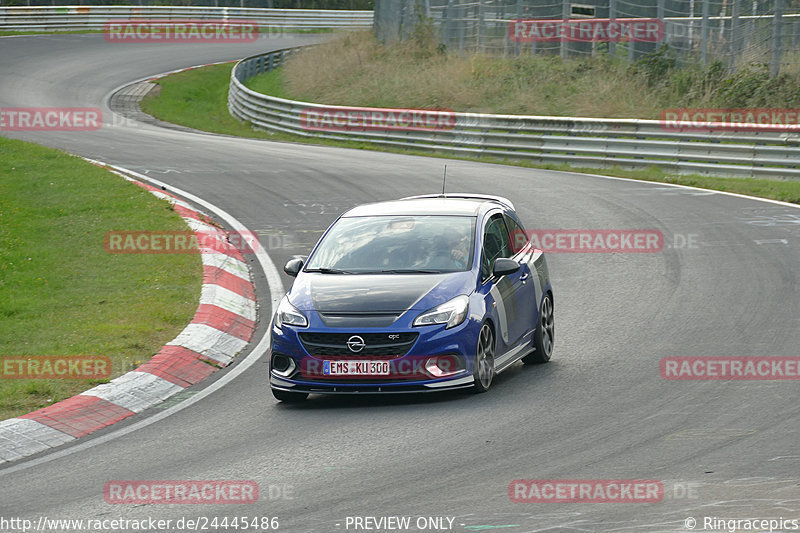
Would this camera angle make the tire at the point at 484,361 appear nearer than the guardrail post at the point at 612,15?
Yes

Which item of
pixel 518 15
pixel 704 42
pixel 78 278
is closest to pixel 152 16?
pixel 518 15

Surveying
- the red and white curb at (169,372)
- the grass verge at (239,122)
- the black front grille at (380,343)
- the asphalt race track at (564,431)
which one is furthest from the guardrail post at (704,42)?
the black front grille at (380,343)

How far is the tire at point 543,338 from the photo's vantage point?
1066 centimetres

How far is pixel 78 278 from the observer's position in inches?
558

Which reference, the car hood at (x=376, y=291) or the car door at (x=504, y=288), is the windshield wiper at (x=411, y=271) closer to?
the car hood at (x=376, y=291)

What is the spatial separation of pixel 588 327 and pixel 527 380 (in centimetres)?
210

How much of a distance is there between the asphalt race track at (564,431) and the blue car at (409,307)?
0.90 ft

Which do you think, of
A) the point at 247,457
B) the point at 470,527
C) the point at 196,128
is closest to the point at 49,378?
the point at 247,457

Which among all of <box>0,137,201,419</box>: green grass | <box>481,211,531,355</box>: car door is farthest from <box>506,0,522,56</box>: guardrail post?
<box>481,211,531,355</box>: car door

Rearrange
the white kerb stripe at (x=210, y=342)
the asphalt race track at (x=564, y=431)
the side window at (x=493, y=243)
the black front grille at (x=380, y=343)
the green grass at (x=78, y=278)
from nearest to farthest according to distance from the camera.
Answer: the asphalt race track at (x=564, y=431) → the black front grille at (x=380, y=343) → the side window at (x=493, y=243) → the green grass at (x=78, y=278) → the white kerb stripe at (x=210, y=342)

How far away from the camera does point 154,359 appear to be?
1069 cm

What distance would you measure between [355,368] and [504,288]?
5.80 ft

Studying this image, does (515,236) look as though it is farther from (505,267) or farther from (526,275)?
(505,267)

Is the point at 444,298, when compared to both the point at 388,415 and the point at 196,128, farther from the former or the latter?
the point at 196,128
